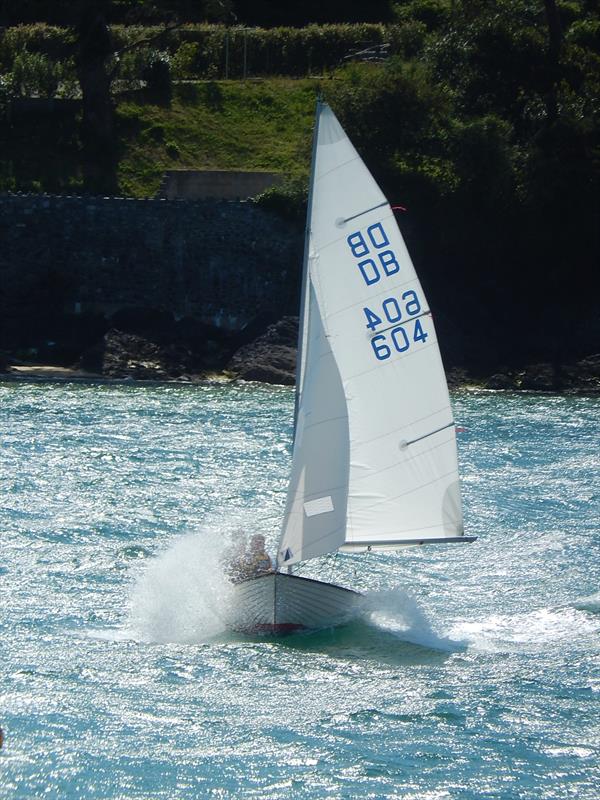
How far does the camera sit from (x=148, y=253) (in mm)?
49969

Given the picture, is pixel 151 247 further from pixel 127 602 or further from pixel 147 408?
pixel 127 602

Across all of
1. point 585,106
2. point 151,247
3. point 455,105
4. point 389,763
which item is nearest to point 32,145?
point 151,247

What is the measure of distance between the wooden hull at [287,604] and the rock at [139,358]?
86.4 ft

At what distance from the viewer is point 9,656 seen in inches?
739

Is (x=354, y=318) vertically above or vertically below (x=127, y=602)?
above

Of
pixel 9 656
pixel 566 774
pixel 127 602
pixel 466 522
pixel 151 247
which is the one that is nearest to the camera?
pixel 566 774

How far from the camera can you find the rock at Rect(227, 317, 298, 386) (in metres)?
46.1

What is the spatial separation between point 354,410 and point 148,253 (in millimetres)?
31226

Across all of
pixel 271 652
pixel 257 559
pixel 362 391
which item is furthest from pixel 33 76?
pixel 271 652

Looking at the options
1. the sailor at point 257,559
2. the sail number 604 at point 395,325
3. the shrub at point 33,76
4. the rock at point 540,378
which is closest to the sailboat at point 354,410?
the sail number 604 at point 395,325

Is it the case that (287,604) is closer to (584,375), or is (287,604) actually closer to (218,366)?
(218,366)

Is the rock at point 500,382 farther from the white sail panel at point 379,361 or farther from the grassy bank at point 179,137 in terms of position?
the white sail panel at point 379,361

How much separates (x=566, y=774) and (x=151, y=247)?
36631 mm

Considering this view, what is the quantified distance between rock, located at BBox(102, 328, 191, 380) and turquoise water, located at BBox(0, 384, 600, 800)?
Result: 13419mm
